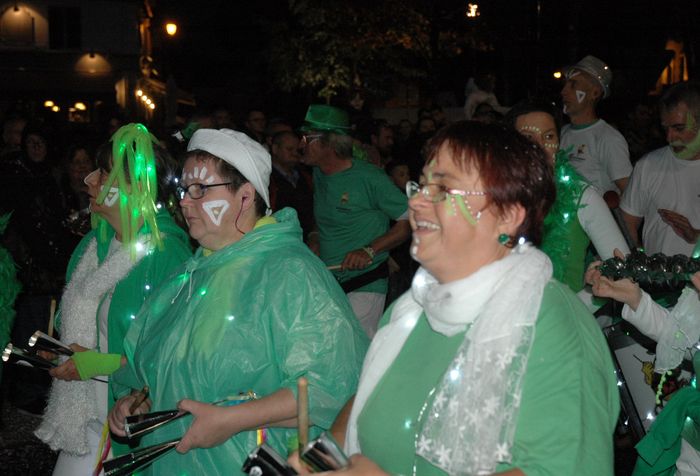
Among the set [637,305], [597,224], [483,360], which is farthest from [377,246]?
[483,360]

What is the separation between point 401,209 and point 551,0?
16.4 m

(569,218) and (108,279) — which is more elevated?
(569,218)

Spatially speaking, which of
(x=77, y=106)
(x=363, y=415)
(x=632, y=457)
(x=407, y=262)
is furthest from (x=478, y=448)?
(x=77, y=106)

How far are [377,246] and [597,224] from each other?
2.42 meters

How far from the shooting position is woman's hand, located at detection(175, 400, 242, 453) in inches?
120

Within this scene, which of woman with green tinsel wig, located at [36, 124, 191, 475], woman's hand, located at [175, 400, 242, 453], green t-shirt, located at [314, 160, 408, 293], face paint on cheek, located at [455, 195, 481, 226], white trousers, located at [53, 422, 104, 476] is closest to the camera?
face paint on cheek, located at [455, 195, 481, 226]

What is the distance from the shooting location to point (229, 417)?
3.08 metres

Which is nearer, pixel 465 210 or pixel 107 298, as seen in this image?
pixel 465 210

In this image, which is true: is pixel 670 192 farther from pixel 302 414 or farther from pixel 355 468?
pixel 302 414

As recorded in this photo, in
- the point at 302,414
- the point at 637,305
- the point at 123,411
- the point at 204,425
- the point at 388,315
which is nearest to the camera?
the point at 302,414

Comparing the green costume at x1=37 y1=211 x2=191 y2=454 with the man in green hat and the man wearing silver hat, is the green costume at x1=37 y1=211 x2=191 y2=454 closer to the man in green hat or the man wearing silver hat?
the man in green hat

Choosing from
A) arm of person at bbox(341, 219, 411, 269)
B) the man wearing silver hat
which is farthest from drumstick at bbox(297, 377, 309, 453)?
the man wearing silver hat

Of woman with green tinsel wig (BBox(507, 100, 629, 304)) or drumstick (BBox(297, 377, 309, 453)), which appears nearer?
drumstick (BBox(297, 377, 309, 453))

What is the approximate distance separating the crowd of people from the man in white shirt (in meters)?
0.01
